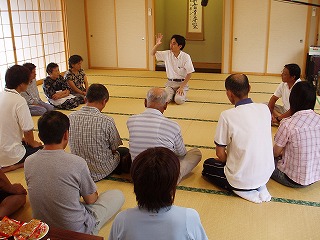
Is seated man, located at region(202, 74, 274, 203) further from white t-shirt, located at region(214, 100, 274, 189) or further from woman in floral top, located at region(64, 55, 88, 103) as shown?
woman in floral top, located at region(64, 55, 88, 103)

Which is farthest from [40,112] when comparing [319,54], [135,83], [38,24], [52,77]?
[319,54]

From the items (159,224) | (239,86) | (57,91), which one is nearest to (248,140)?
(239,86)

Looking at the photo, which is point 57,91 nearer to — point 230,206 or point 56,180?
point 230,206

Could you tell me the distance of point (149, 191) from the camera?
127 cm

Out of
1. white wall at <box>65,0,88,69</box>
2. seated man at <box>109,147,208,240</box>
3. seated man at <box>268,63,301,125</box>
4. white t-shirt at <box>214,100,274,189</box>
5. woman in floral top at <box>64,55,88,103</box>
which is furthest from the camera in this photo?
white wall at <box>65,0,88,69</box>

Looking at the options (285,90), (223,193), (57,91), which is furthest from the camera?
(57,91)

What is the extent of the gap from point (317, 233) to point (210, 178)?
0.95 m

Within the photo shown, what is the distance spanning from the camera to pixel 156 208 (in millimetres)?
1310

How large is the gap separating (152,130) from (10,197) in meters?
1.12

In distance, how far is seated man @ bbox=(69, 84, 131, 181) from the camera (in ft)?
9.61

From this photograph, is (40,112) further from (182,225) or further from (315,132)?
(182,225)

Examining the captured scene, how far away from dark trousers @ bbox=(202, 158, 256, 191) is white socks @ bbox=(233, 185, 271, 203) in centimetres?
6

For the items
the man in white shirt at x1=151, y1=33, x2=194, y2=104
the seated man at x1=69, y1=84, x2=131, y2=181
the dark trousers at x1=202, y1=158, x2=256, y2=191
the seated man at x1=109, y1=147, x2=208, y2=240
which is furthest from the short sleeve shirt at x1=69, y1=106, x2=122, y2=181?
the man in white shirt at x1=151, y1=33, x2=194, y2=104

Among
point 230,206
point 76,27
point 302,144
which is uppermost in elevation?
point 76,27
